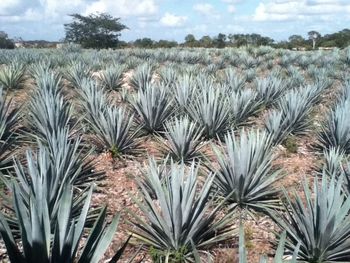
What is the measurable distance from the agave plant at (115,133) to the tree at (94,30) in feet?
153

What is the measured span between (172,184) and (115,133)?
7.88ft

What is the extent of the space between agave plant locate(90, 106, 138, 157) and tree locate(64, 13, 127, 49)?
153ft

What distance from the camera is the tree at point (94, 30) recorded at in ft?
173

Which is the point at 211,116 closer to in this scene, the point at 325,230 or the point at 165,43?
the point at 325,230

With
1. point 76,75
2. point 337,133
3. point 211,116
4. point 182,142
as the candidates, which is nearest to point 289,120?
point 337,133

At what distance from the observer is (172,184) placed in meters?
3.79

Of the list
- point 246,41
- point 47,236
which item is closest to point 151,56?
point 47,236

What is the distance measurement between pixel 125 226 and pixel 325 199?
178cm

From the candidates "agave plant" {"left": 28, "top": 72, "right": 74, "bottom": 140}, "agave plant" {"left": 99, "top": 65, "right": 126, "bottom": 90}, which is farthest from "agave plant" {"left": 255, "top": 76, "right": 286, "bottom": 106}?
"agave plant" {"left": 28, "top": 72, "right": 74, "bottom": 140}

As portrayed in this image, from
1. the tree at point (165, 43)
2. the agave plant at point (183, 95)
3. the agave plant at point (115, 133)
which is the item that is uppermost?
the tree at point (165, 43)

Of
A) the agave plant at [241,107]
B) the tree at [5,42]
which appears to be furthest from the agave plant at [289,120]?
the tree at [5,42]

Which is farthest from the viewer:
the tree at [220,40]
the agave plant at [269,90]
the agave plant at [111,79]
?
the tree at [220,40]

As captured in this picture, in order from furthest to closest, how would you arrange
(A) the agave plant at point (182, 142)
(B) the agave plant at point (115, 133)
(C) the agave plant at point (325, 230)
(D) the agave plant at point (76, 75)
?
(D) the agave plant at point (76, 75) → (B) the agave plant at point (115, 133) → (A) the agave plant at point (182, 142) → (C) the agave plant at point (325, 230)

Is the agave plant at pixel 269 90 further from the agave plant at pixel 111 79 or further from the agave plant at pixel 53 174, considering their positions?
the agave plant at pixel 53 174
